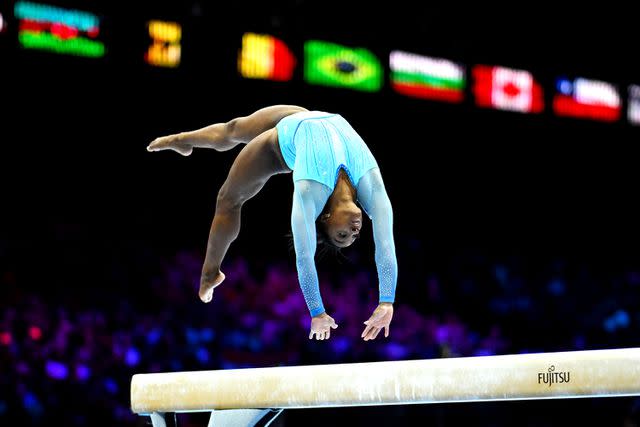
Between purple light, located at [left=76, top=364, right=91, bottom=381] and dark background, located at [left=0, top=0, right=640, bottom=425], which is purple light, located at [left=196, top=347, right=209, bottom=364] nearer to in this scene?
dark background, located at [left=0, top=0, right=640, bottom=425]

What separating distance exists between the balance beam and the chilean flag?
23.4 ft

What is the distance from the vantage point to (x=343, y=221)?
4121 millimetres

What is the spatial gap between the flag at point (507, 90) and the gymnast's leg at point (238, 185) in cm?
575

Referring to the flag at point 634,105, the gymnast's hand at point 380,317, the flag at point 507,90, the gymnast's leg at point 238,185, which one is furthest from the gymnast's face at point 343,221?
the flag at point 634,105

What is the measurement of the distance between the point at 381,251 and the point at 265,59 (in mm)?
5117

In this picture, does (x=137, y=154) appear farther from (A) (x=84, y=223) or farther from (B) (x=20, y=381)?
(B) (x=20, y=381)

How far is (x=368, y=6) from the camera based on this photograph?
408 inches

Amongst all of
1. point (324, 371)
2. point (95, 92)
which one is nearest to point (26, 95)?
point (95, 92)

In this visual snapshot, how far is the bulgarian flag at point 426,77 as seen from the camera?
9.57m

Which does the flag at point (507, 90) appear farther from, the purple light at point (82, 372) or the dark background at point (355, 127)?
the purple light at point (82, 372)

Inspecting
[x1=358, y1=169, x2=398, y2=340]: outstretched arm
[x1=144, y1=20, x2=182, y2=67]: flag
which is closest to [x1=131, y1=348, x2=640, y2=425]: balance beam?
[x1=358, y1=169, x2=398, y2=340]: outstretched arm

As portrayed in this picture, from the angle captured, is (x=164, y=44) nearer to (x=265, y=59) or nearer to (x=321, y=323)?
(x=265, y=59)

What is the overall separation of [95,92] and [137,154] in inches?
45.6

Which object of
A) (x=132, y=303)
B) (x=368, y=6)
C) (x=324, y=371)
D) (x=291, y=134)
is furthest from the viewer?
(x=368, y=6)
